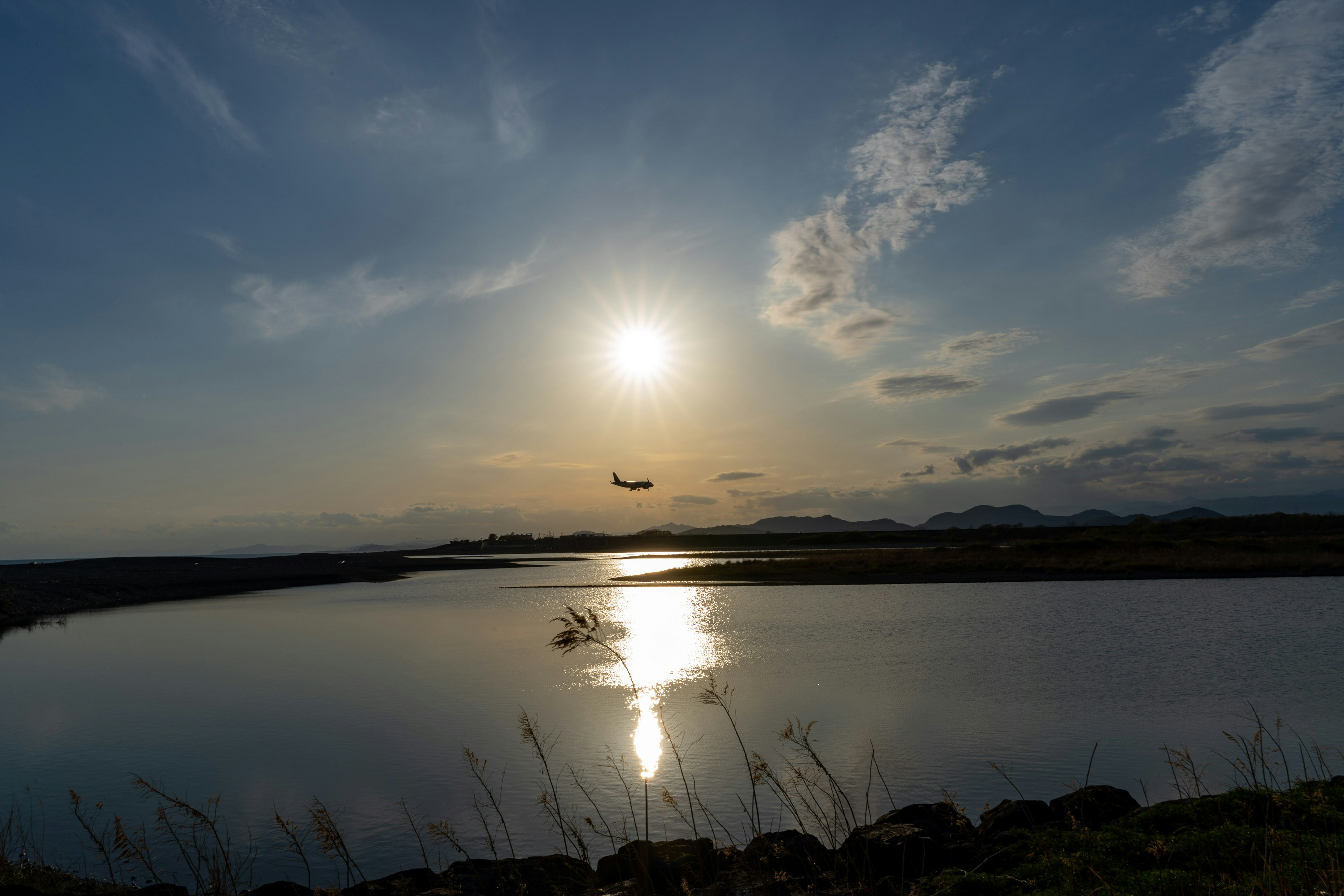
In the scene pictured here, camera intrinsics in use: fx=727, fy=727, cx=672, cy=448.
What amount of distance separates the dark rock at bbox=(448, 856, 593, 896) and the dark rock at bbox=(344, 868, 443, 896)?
10.6 inches

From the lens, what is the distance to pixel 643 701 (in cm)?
1822

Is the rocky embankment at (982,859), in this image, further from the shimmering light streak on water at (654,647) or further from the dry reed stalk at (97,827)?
the shimmering light streak on water at (654,647)

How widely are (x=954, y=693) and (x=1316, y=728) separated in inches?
257

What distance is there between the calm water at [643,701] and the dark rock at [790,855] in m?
2.16

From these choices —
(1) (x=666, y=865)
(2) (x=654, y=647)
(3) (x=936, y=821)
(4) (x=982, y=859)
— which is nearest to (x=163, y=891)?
(1) (x=666, y=865)

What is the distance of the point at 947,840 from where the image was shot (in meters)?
8.46

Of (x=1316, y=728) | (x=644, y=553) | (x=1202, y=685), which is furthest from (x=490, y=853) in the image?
(x=644, y=553)

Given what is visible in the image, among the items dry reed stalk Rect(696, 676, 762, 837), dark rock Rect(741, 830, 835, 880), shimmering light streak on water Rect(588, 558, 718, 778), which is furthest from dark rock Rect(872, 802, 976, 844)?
shimmering light streak on water Rect(588, 558, 718, 778)

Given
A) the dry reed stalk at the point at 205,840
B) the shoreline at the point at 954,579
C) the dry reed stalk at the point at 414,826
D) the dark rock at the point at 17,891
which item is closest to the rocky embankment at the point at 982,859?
the dark rock at the point at 17,891

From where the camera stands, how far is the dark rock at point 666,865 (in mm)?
8055

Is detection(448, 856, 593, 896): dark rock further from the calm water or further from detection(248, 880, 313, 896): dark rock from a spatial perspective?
detection(248, 880, 313, 896): dark rock

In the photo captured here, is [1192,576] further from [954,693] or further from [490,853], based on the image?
[490,853]

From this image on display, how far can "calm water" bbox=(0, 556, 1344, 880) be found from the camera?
12.0m

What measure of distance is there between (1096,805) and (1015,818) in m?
0.97
